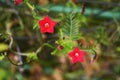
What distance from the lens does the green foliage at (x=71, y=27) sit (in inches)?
45.1

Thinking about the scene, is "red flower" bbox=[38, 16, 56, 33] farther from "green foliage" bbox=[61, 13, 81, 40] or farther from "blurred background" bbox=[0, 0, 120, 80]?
"blurred background" bbox=[0, 0, 120, 80]

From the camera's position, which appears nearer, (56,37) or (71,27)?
(71,27)

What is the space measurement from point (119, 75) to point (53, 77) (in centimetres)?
42

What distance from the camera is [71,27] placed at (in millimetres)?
1153

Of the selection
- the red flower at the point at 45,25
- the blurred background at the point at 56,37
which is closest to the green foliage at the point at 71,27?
the red flower at the point at 45,25

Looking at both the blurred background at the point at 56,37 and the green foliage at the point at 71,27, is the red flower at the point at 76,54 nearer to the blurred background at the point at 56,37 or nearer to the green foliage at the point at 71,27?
the green foliage at the point at 71,27

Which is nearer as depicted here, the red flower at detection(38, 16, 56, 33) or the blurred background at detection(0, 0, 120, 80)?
the red flower at detection(38, 16, 56, 33)

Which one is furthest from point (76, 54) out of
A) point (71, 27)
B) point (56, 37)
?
point (56, 37)

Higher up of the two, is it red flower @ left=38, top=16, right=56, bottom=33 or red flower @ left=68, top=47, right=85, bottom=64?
red flower @ left=38, top=16, right=56, bottom=33

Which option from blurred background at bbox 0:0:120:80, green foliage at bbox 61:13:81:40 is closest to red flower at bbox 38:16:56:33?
green foliage at bbox 61:13:81:40

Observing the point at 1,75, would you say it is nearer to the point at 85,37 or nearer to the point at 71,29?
the point at 85,37

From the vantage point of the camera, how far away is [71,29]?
3.78 ft

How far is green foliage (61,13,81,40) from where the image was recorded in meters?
1.15

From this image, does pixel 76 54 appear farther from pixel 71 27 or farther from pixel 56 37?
pixel 56 37
